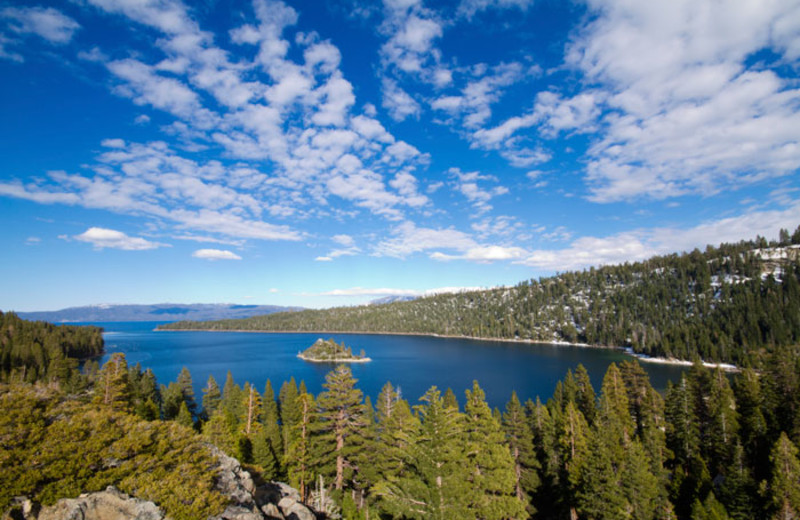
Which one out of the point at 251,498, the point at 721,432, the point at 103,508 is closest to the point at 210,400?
the point at 251,498

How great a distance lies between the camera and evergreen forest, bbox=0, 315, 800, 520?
13.7 meters

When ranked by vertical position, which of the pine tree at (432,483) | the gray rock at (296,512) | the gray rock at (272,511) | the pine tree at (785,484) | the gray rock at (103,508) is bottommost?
the pine tree at (785,484)

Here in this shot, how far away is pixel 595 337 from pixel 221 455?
20457 cm

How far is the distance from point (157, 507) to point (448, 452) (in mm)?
12199

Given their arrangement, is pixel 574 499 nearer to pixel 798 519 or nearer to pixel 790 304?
pixel 798 519

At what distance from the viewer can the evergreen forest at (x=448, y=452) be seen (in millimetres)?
13719

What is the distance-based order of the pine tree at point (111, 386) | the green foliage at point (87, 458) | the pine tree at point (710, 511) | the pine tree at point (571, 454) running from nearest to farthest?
the green foliage at point (87, 458)
the pine tree at point (710, 511)
the pine tree at point (571, 454)
the pine tree at point (111, 386)

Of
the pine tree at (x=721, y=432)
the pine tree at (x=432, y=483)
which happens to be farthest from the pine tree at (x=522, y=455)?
the pine tree at (x=432, y=483)

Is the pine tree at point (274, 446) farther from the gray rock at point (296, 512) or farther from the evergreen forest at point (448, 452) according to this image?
the gray rock at point (296, 512)

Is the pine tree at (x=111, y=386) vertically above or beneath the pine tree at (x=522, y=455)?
above

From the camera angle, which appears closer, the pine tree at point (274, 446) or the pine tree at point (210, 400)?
the pine tree at point (274, 446)

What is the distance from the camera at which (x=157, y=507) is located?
1306 cm

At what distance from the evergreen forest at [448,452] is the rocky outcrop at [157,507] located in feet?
1.17

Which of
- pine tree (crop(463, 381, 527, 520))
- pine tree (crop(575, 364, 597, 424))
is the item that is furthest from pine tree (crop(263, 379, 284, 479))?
pine tree (crop(575, 364, 597, 424))
